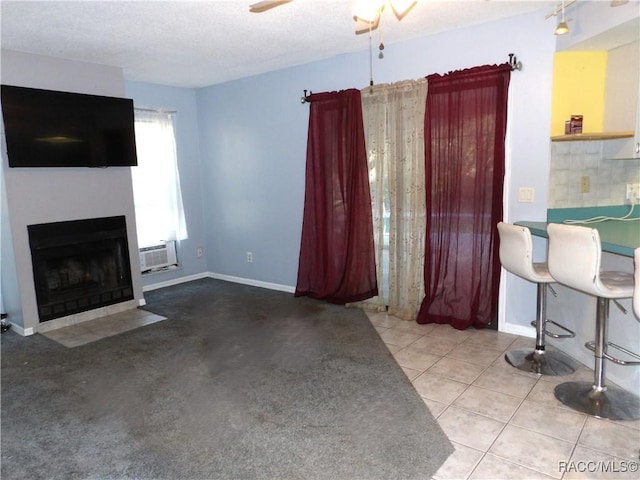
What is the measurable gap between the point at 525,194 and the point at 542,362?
128cm

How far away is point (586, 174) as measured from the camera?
3309 millimetres

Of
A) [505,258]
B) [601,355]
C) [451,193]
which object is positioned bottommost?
[601,355]

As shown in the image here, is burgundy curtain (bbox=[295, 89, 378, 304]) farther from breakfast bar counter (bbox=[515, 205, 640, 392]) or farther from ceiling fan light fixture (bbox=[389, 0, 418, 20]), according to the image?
ceiling fan light fixture (bbox=[389, 0, 418, 20])

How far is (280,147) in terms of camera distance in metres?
4.91

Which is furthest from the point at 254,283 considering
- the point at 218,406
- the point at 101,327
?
the point at 218,406

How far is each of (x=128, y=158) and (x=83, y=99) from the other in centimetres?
68

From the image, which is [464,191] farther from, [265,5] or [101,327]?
[101,327]

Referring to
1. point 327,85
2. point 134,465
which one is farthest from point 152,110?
point 134,465

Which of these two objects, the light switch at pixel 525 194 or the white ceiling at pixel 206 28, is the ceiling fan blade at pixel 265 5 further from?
the light switch at pixel 525 194

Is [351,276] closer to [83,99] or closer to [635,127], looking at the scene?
[635,127]

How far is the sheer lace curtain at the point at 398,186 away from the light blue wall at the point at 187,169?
8.65ft

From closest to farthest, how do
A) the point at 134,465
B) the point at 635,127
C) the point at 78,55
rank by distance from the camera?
the point at 134,465
the point at 635,127
the point at 78,55

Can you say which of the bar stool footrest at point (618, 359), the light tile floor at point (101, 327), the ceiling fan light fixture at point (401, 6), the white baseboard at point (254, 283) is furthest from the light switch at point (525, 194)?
the light tile floor at point (101, 327)

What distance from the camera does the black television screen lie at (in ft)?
12.2
